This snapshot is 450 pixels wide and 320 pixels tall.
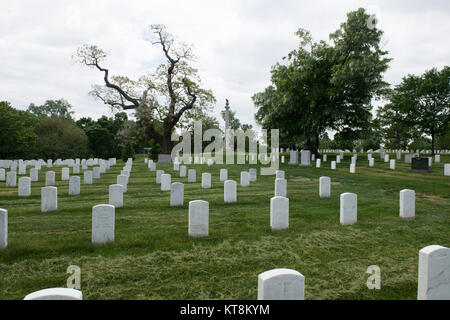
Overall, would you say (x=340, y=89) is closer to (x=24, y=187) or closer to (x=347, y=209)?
(x=347, y=209)

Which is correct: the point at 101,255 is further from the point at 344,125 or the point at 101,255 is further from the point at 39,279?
the point at 344,125

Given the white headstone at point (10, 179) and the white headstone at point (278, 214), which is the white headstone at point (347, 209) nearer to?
the white headstone at point (278, 214)

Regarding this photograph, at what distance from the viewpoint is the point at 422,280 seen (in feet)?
10.7

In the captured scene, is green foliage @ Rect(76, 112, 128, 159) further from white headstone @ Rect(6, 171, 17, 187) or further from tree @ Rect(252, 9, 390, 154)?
white headstone @ Rect(6, 171, 17, 187)

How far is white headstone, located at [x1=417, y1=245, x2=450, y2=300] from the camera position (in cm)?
316

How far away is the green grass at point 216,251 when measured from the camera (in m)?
3.67

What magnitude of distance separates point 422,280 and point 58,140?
4015 cm

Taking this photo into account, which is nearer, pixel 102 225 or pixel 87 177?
pixel 102 225

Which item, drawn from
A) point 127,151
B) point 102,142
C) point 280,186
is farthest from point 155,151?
point 280,186

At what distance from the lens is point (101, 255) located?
4727 mm

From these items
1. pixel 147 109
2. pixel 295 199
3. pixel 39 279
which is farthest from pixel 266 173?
pixel 147 109

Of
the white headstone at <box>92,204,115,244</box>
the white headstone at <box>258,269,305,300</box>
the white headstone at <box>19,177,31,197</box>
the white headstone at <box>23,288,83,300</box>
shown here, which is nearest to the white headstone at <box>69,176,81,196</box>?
the white headstone at <box>19,177,31,197</box>

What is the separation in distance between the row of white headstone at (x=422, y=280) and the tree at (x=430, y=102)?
3521 cm

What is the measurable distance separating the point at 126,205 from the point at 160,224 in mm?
2669
